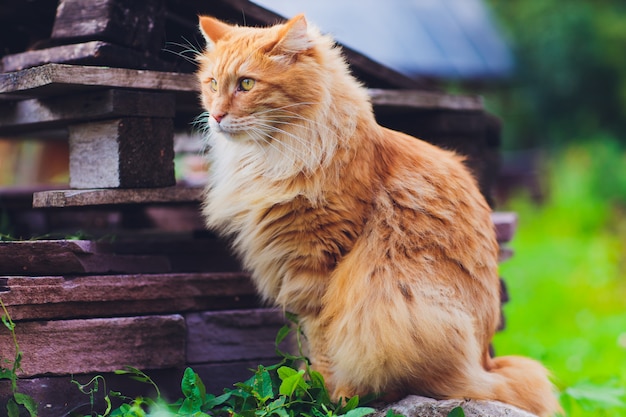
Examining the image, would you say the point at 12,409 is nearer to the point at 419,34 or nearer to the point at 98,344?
the point at 98,344

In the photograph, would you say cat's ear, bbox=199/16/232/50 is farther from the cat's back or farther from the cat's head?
the cat's back

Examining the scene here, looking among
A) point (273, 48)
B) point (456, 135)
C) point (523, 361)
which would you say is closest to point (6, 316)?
point (273, 48)

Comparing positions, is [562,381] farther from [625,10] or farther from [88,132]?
[625,10]

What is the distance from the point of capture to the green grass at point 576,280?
3.87 m

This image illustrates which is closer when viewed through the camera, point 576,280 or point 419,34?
point 576,280

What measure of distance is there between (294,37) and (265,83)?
19 cm

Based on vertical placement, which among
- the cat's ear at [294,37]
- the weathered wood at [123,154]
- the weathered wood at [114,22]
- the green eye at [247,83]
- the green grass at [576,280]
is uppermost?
the cat's ear at [294,37]

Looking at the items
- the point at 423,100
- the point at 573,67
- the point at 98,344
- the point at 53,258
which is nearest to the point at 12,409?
the point at 98,344

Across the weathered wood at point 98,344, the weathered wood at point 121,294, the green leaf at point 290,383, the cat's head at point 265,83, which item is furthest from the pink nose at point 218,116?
the green leaf at point 290,383

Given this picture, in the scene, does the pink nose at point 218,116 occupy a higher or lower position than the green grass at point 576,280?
higher

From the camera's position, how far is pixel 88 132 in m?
2.66

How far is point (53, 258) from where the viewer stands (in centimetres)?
243

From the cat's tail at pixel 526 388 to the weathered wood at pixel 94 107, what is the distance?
5.24ft

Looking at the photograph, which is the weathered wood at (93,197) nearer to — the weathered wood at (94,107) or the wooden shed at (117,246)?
the wooden shed at (117,246)
